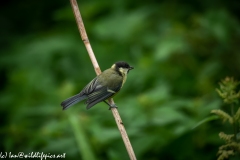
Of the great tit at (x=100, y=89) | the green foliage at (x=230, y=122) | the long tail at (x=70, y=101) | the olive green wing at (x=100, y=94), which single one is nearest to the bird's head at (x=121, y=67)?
the great tit at (x=100, y=89)

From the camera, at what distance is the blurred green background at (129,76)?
3895 mm

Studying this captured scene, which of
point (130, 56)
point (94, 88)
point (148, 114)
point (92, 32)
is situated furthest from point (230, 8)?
point (94, 88)

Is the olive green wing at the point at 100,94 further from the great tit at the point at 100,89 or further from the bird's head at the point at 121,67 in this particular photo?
the bird's head at the point at 121,67

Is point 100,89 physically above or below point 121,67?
below

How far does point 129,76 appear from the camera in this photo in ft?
16.8

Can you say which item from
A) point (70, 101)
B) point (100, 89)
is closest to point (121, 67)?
point (100, 89)

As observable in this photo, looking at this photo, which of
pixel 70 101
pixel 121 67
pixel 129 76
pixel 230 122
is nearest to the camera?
pixel 230 122

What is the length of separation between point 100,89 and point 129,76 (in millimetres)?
1580

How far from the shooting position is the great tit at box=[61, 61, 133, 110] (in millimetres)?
3457

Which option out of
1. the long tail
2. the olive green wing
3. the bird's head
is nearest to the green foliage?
the olive green wing

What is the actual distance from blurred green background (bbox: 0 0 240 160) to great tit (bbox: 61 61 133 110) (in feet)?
1.04

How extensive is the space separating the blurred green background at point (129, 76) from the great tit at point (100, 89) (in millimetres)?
317

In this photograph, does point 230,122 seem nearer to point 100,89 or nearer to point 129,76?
point 100,89

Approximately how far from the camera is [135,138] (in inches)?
154
